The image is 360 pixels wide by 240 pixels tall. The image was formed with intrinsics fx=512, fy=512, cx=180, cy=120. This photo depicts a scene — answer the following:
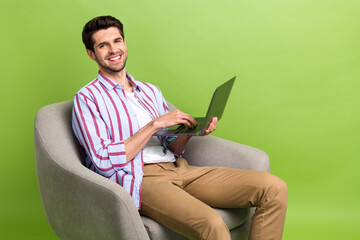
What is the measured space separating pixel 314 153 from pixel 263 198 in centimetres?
124

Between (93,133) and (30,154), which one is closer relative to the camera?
(93,133)

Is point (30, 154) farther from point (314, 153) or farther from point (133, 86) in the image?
point (314, 153)

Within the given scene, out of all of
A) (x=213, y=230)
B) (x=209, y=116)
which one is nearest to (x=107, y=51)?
(x=209, y=116)

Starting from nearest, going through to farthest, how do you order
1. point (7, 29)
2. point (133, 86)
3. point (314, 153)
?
1. point (133, 86)
2. point (7, 29)
3. point (314, 153)

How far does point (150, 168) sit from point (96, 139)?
30cm

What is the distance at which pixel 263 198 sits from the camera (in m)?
2.21

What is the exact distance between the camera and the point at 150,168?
7.67 feet

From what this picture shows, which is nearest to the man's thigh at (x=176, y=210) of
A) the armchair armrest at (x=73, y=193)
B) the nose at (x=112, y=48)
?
the armchair armrest at (x=73, y=193)

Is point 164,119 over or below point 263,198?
over

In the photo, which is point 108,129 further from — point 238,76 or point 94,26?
point 238,76

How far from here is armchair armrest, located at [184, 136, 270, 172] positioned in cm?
249

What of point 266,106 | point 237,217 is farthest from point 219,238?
point 266,106

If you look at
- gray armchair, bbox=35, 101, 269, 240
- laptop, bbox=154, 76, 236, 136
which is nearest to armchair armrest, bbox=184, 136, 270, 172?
gray armchair, bbox=35, 101, 269, 240

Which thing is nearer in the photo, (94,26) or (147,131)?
(147,131)
